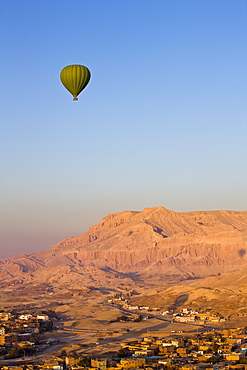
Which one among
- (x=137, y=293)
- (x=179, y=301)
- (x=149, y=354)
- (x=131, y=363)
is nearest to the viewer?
(x=131, y=363)

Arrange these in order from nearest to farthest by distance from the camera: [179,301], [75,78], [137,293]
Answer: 1. [75,78]
2. [179,301]
3. [137,293]

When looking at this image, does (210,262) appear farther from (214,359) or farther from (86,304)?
(214,359)

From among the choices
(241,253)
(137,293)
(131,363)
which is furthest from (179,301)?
(241,253)

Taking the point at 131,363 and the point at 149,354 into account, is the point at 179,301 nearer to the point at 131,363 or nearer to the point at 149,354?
the point at 149,354

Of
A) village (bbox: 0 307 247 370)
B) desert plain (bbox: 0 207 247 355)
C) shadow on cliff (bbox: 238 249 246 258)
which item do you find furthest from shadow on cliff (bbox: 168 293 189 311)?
shadow on cliff (bbox: 238 249 246 258)

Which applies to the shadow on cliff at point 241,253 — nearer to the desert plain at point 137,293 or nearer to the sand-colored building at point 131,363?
the desert plain at point 137,293
